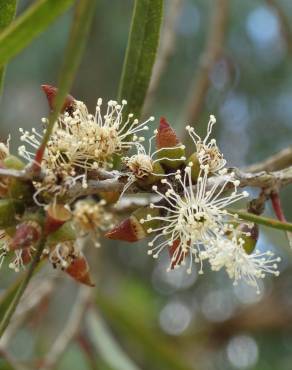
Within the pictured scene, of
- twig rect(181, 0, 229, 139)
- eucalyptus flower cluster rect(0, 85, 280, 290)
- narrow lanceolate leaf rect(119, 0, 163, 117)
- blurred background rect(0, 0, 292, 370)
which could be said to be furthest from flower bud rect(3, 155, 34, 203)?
blurred background rect(0, 0, 292, 370)

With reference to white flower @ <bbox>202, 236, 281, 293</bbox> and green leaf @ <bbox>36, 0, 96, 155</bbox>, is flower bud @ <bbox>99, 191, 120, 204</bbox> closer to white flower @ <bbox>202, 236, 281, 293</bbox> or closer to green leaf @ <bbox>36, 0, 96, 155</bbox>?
white flower @ <bbox>202, 236, 281, 293</bbox>

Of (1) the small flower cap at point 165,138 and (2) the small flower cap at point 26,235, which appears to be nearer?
(2) the small flower cap at point 26,235

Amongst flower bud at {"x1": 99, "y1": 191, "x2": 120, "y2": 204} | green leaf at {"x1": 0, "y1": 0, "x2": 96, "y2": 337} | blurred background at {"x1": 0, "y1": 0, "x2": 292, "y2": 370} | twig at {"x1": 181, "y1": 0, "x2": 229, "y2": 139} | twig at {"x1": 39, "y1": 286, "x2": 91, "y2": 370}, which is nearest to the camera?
green leaf at {"x1": 0, "y1": 0, "x2": 96, "y2": 337}

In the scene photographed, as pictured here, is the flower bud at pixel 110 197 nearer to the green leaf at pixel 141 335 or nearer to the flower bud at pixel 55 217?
the flower bud at pixel 55 217

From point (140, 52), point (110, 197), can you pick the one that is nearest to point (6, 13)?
point (140, 52)

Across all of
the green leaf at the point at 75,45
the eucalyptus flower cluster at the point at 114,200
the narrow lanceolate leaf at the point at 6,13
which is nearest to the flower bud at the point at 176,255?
the eucalyptus flower cluster at the point at 114,200
